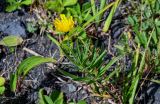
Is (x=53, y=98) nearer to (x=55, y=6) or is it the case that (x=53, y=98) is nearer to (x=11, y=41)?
(x=11, y=41)

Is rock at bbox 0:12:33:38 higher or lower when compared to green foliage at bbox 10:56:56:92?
higher

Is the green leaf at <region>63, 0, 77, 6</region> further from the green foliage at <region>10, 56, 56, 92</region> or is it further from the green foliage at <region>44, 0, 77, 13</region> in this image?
the green foliage at <region>10, 56, 56, 92</region>

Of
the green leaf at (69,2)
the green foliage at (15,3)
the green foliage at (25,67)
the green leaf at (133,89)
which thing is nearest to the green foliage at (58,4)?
the green leaf at (69,2)

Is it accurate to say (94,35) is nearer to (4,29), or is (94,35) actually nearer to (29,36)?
(29,36)

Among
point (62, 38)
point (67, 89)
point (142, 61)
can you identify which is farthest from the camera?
point (62, 38)

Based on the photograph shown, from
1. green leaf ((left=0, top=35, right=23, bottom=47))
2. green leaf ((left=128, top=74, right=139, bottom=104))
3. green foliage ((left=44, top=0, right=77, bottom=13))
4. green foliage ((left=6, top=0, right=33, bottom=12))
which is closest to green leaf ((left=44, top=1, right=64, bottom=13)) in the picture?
green foliage ((left=44, top=0, right=77, bottom=13))

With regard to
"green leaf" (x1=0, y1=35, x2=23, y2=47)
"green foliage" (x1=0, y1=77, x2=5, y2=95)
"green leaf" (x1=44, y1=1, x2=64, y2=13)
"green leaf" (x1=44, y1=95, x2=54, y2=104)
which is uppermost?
"green leaf" (x1=44, y1=1, x2=64, y2=13)

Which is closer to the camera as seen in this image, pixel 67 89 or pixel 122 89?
pixel 122 89

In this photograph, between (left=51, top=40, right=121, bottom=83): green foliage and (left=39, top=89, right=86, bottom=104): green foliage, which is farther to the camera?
(left=39, top=89, right=86, bottom=104): green foliage

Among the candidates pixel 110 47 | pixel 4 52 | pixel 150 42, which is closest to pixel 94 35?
pixel 110 47

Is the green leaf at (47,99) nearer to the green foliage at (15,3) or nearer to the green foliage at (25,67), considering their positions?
the green foliage at (25,67)
